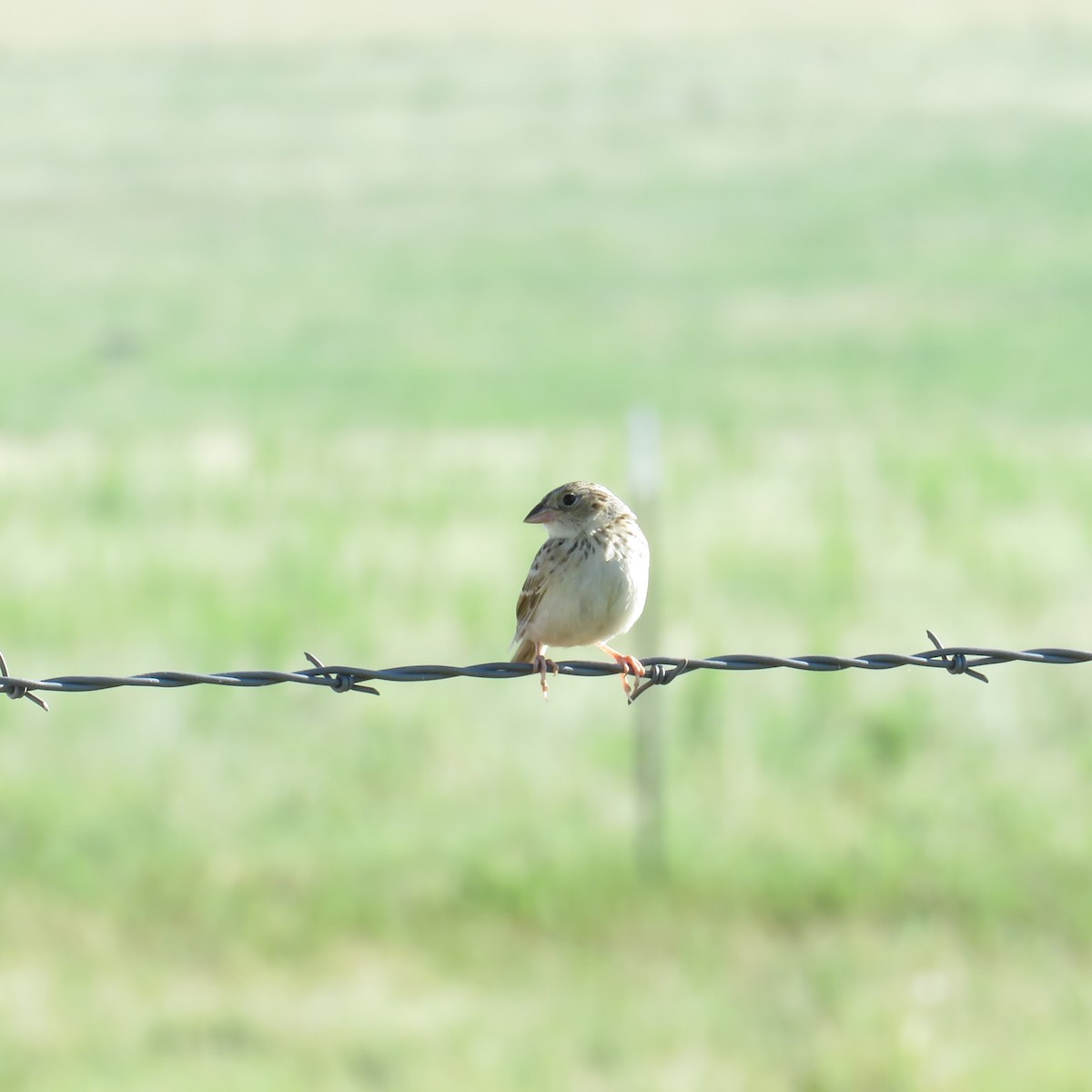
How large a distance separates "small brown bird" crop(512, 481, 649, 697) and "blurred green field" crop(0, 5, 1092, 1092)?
16.1 feet

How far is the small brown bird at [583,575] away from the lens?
673cm

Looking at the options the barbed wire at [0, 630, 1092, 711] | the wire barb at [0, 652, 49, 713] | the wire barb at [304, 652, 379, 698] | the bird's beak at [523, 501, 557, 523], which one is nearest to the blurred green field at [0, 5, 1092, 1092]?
the bird's beak at [523, 501, 557, 523]

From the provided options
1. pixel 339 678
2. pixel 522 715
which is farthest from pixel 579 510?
pixel 522 715

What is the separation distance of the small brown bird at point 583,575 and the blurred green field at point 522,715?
16.1ft

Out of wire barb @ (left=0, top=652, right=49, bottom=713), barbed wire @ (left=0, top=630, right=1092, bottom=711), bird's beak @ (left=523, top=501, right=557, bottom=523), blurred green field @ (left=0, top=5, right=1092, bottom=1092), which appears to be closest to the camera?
wire barb @ (left=0, top=652, right=49, bottom=713)

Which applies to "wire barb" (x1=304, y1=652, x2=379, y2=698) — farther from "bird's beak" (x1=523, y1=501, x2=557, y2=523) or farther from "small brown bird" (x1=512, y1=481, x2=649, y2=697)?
"bird's beak" (x1=523, y1=501, x2=557, y2=523)

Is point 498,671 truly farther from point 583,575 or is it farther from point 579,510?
point 579,510

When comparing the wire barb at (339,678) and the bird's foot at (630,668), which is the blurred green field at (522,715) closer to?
the bird's foot at (630,668)

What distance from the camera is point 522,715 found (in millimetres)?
16562

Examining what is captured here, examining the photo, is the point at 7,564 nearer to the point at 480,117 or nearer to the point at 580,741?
the point at 580,741

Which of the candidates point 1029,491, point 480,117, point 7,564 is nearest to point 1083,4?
point 480,117

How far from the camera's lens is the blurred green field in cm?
1170

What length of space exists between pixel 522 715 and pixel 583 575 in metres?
9.92

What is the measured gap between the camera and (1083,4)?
74.8 metres
